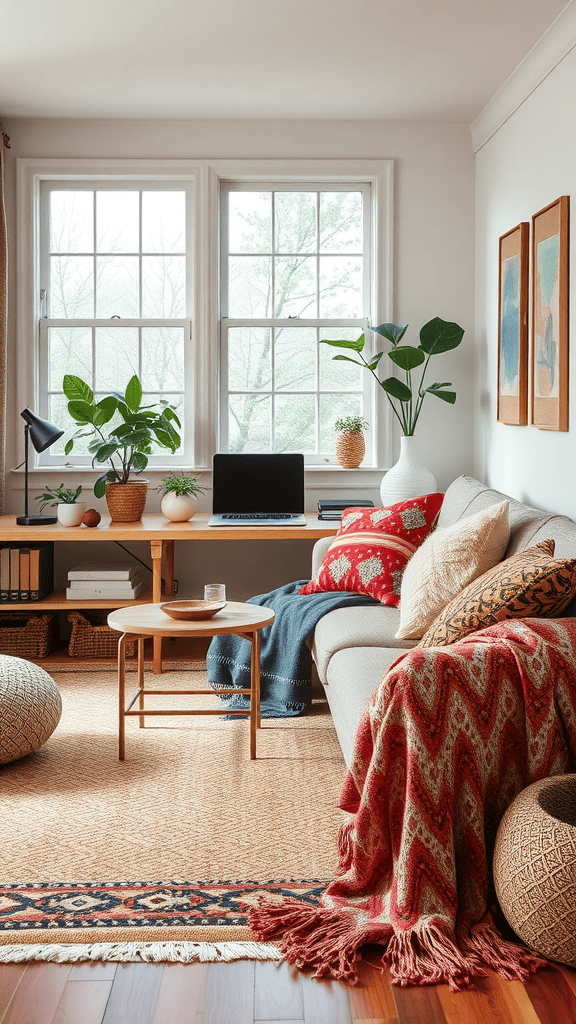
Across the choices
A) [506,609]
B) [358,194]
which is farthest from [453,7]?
[506,609]

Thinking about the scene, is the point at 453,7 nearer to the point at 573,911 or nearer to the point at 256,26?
the point at 256,26

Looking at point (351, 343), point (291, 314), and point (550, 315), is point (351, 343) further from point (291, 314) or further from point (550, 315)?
point (550, 315)

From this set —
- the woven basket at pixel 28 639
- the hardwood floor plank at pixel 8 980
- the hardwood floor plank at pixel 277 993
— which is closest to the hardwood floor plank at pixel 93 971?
the hardwood floor plank at pixel 8 980

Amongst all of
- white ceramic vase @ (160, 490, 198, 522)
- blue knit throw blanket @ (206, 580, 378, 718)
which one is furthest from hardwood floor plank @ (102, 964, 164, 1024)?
white ceramic vase @ (160, 490, 198, 522)

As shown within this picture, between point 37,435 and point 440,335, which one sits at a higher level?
point 440,335

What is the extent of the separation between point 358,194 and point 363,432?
1.23 m

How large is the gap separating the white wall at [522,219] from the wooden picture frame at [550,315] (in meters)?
0.04

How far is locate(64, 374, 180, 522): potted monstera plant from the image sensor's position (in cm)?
427

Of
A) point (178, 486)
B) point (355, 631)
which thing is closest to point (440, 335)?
point (178, 486)

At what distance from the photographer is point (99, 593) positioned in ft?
14.1

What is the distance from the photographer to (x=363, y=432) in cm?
480

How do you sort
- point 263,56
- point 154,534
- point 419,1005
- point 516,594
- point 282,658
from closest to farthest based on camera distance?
1. point 419,1005
2. point 516,594
3. point 282,658
4. point 263,56
5. point 154,534

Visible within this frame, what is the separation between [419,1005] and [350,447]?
3168 millimetres

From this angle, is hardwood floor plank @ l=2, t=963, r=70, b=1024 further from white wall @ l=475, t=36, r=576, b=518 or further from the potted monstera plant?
the potted monstera plant
